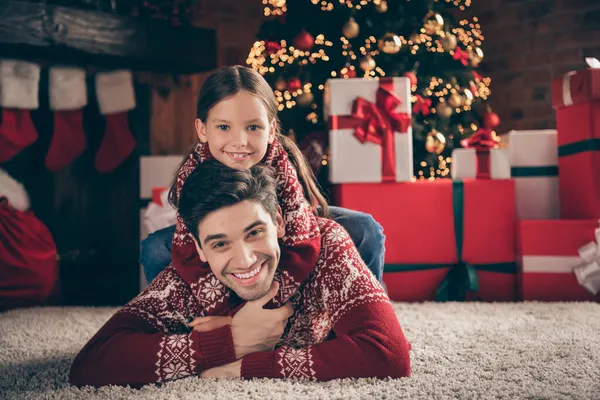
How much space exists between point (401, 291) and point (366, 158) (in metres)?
0.54

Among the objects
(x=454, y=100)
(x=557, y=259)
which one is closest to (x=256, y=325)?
(x=557, y=259)

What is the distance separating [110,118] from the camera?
307 cm

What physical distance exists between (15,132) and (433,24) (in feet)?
6.65

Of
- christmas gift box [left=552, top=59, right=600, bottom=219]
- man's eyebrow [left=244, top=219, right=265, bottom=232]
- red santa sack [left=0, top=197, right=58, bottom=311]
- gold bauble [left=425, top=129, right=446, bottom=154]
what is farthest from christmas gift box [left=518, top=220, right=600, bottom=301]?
red santa sack [left=0, top=197, right=58, bottom=311]

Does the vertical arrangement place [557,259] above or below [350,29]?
below

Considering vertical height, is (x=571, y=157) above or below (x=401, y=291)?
above

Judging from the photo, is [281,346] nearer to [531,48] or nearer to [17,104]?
[17,104]

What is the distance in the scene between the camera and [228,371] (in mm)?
1104

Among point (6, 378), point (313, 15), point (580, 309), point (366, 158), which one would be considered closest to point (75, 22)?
point (313, 15)

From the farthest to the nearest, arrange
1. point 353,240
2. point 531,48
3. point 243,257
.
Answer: point 531,48 < point 353,240 < point 243,257

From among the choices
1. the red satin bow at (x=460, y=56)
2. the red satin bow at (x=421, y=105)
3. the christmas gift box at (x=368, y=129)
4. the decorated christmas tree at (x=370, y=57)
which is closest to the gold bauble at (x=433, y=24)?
the decorated christmas tree at (x=370, y=57)

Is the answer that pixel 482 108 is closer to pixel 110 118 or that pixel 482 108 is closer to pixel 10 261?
pixel 110 118

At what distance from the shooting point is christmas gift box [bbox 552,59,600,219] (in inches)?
86.6

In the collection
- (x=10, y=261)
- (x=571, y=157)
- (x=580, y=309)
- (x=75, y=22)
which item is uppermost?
(x=75, y=22)
